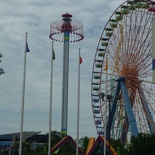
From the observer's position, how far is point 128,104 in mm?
44438

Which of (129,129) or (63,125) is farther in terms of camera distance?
(63,125)

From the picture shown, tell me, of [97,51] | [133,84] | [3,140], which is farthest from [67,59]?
[133,84]

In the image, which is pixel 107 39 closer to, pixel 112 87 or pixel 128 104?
pixel 112 87

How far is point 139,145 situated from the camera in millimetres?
38312

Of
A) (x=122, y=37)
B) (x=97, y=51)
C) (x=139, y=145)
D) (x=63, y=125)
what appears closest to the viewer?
(x=139, y=145)

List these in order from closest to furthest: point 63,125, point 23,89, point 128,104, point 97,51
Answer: point 23,89, point 128,104, point 97,51, point 63,125

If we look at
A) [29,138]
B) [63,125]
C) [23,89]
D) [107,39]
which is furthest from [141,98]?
[29,138]

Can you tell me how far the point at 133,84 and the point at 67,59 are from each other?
38208 millimetres

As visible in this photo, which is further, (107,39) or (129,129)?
(107,39)

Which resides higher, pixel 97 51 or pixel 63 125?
pixel 97 51

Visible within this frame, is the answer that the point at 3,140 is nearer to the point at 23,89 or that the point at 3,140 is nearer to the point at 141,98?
the point at 141,98

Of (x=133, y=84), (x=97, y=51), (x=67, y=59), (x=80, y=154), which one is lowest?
(x=80, y=154)

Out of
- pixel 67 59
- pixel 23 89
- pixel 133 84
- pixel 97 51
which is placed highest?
pixel 67 59

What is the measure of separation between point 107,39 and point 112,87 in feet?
19.5
